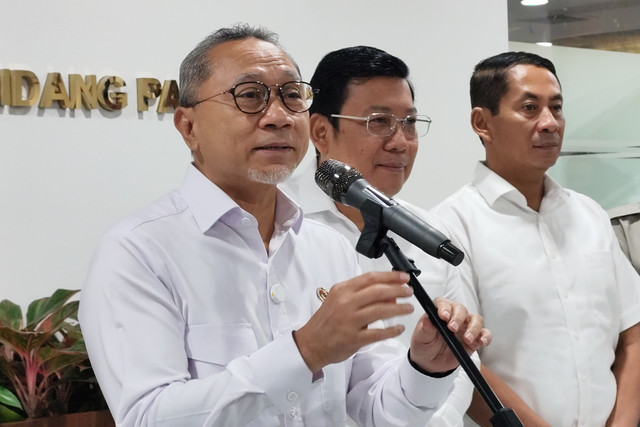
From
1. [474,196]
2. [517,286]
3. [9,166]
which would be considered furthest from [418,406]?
[9,166]

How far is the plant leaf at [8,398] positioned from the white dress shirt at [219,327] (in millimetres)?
983

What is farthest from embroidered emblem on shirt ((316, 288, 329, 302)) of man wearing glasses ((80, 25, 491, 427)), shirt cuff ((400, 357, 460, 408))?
shirt cuff ((400, 357, 460, 408))

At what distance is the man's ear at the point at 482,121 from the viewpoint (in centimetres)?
297

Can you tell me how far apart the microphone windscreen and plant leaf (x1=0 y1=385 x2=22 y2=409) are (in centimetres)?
146

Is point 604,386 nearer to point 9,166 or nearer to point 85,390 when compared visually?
point 85,390

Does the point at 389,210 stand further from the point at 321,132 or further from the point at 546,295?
the point at 546,295

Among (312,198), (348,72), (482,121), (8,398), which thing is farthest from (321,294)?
(482,121)

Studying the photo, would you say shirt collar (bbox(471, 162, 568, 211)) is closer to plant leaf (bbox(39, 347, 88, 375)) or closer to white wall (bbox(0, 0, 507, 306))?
white wall (bbox(0, 0, 507, 306))

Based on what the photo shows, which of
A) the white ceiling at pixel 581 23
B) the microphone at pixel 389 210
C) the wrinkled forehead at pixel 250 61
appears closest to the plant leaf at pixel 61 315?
the wrinkled forehead at pixel 250 61

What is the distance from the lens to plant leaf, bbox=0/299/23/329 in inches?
109

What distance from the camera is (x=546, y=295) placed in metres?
2.71

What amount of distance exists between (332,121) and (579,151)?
8.52 ft

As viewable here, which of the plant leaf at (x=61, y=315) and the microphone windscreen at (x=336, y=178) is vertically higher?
the microphone windscreen at (x=336, y=178)

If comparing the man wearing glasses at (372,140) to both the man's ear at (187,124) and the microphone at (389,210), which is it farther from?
the microphone at (389,210)
